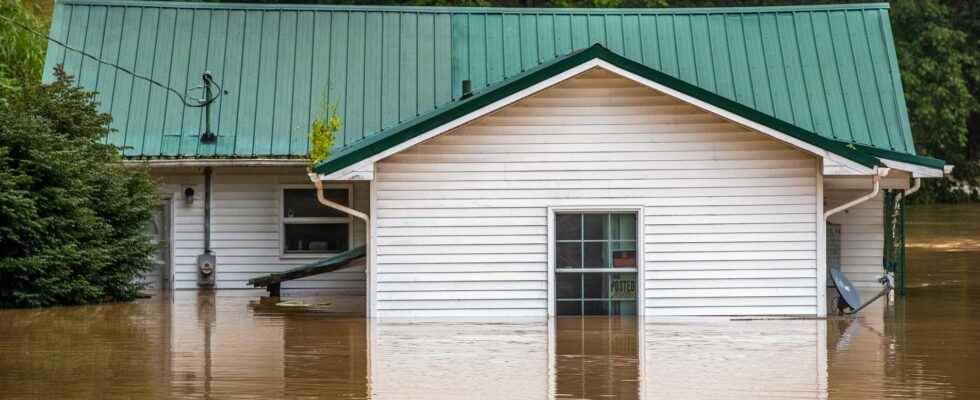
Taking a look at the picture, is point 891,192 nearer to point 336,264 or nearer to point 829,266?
point 829,266

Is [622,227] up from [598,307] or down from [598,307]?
up

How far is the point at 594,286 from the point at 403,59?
924cm

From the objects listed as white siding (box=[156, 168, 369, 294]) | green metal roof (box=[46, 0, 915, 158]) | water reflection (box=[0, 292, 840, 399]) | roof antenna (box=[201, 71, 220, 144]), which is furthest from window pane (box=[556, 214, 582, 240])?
roof antenna (box=[201, 71, 220, 144])

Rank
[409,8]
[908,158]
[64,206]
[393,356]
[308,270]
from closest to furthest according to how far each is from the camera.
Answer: [393,356] < [908,158] < [64,206] < [308,270] < [409,8]

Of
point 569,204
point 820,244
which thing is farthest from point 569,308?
point 820,244

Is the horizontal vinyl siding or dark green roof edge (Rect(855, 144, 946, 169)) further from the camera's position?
the horizontal vinyl siding

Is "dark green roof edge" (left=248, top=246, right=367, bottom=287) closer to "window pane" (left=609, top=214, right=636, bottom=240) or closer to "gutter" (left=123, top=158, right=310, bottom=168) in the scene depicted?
"gutter" (left=123, top=158, right=310, bottom=168)

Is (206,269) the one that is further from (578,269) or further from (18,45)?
(18,45)

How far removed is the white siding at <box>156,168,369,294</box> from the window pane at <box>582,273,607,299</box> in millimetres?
6326

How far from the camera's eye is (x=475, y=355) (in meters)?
16.3

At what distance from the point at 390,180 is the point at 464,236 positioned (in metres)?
1.21

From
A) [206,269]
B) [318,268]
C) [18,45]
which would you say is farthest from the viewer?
[18,45]

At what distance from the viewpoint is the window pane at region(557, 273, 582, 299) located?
20594mm

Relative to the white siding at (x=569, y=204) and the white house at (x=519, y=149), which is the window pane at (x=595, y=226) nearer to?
the white house at (x=519, y=149)
